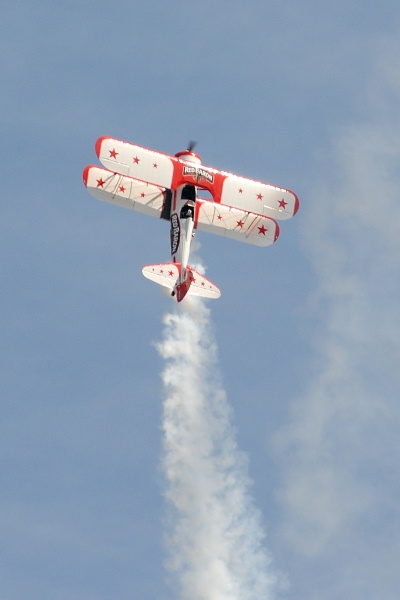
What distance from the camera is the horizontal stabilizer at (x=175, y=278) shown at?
74.8m

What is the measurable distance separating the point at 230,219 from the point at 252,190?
1.76m

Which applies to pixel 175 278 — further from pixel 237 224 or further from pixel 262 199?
pixel 262 199

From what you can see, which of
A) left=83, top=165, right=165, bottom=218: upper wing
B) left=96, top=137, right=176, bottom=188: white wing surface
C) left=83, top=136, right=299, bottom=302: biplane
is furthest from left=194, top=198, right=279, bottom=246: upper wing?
left=96, top=137, right=176, bottom=188: white wing surface

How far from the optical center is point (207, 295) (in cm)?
7619

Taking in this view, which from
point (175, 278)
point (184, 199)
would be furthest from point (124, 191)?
point (175, 278)

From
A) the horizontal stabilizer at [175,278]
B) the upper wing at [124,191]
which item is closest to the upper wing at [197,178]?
the upper wing at [124,191]

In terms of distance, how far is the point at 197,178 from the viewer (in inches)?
3054

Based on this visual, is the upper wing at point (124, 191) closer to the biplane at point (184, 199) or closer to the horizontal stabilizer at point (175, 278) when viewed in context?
the biplane at point (184, 199)

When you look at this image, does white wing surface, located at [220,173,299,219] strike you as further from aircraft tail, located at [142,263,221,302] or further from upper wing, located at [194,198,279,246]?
aircraft tail, located at [142,263,221,302]

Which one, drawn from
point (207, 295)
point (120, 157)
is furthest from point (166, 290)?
point (120, 157)

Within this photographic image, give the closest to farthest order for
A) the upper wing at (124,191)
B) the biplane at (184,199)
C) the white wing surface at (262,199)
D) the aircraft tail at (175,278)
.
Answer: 1. the aircraft tail at (175,278)
2. the biplane at (184,199)
3. the upper wing at (124,191)
4. the white wing surface at (262,199)

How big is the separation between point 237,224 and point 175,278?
5.42m

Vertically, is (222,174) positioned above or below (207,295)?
above

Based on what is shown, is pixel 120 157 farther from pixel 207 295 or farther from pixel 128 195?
pixel 207 295
